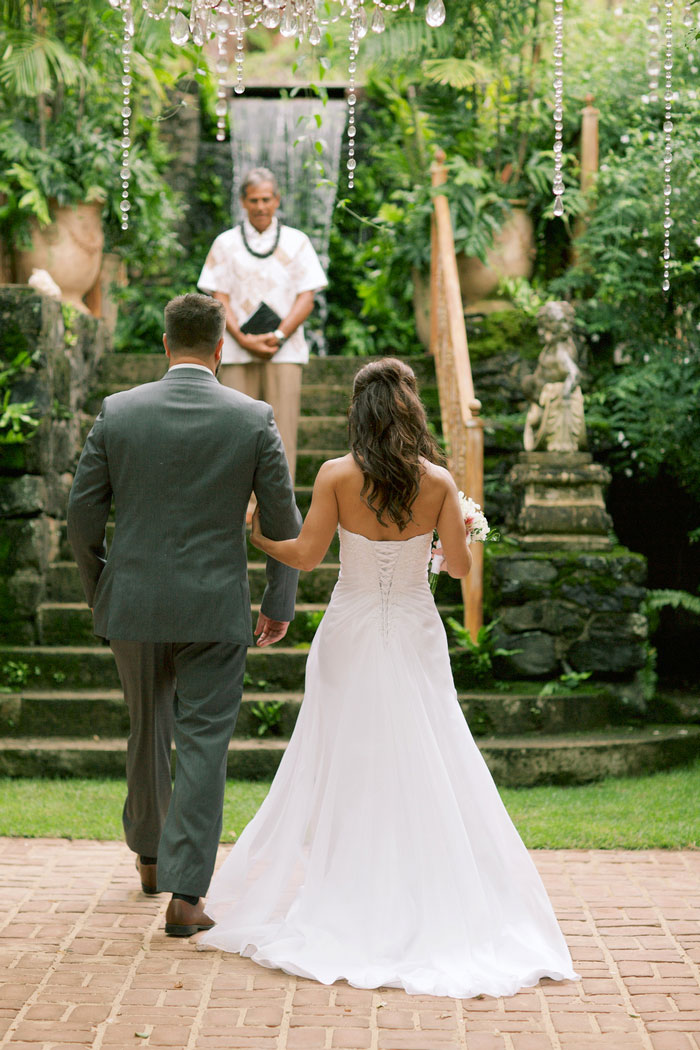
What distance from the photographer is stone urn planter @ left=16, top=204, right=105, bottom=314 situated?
7555 millimetres

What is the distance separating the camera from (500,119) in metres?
8.26

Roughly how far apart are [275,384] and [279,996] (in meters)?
3.91

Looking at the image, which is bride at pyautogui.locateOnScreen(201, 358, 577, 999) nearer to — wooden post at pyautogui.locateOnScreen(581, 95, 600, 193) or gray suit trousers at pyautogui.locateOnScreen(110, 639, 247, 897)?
gray suit trousers at pyautogui.locateOnScreen(110, 639, 247, 897)

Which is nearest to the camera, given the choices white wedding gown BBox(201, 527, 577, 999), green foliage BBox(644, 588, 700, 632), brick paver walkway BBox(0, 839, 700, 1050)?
brick paver walkway BBox(0, 839, 700, 1050)

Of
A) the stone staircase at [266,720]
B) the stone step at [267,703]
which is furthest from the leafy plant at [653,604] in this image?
the stone step at [267,703]

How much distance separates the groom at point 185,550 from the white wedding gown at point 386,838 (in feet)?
0.70

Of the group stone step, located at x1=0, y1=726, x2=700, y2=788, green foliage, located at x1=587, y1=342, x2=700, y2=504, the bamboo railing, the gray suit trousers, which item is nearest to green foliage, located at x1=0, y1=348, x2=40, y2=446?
stone step, located at x1=0, y1=726, x2=700, y2=788

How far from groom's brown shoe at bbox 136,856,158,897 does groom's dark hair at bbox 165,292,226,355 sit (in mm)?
1693

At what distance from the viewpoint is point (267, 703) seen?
18.8ft

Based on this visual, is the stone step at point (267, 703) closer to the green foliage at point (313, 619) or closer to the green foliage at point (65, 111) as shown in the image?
the green foliage at point (313, 619)

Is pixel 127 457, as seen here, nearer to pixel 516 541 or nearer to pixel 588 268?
pixel 516 541

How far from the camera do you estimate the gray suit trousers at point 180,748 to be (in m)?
3.53

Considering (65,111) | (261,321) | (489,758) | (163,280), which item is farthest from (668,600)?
(163,280)

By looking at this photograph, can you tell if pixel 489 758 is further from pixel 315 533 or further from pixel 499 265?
pixel 499 265
